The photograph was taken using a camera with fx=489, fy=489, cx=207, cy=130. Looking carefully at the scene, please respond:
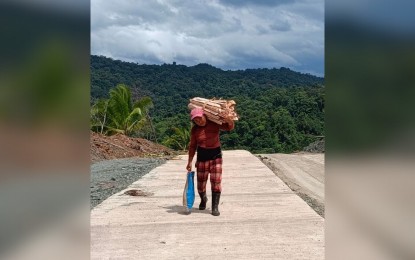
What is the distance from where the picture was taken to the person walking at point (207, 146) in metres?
5.94

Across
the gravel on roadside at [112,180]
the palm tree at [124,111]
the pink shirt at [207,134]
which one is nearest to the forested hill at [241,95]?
the palm tree at [124,111]

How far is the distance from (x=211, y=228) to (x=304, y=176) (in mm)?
7380

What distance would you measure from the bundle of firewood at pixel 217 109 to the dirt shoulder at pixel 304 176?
1.86 m

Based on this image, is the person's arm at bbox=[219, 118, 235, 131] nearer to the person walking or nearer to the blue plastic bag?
the person walking

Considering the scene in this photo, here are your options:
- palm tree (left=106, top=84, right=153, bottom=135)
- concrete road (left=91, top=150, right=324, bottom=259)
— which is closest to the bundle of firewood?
concrete road (left=91, top=150, right=324, bottom=259)

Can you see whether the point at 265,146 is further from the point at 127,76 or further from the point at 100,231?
the point at 127,76

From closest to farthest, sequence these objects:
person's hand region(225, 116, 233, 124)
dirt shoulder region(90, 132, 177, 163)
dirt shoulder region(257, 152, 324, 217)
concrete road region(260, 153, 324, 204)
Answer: person's hand region(225, 116, 233, 124)
dirt shoulder region(257, 152, 324, 217)
concrete road region(260, 153, 324, 204)
dirt shoulder region(90, 132, 177, 163)

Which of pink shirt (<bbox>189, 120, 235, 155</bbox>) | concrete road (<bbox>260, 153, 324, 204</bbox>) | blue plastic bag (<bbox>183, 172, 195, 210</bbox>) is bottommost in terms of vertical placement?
concrete road (<bbox>260, 153, 324, 204</bbox>)

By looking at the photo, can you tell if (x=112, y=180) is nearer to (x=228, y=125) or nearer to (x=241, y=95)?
(x=228, y=125)

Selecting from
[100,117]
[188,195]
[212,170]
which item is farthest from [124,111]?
[212,170]

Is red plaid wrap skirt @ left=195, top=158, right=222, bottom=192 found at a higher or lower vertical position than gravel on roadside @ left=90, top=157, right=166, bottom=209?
higher

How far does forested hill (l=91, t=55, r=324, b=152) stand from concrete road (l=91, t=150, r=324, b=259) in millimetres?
1437

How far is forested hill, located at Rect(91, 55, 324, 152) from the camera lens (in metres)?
31.5
